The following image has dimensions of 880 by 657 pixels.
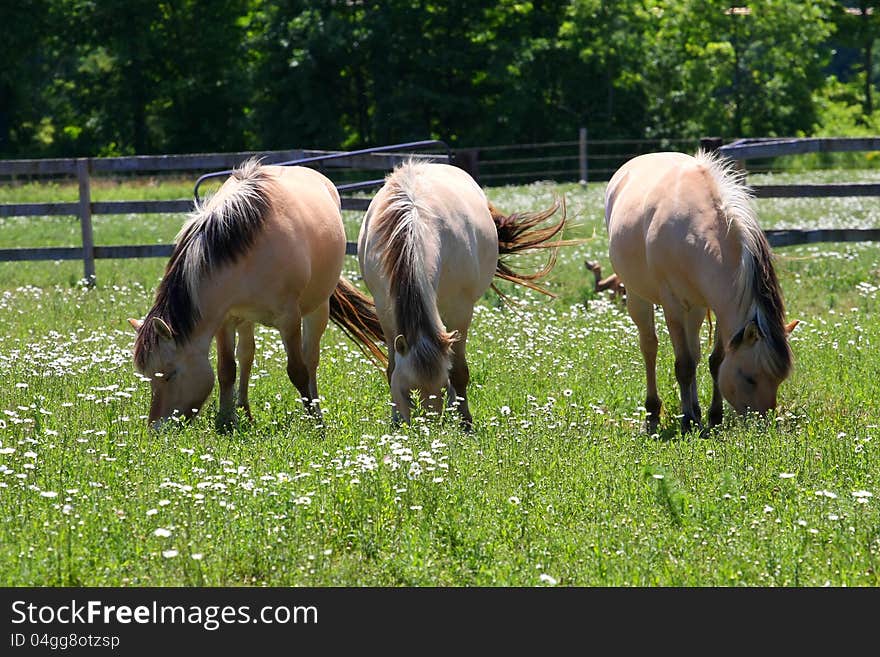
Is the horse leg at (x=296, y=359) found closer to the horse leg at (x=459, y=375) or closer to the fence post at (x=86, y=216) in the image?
the horse leg at (x=459, y=375)

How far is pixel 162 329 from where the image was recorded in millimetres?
6387

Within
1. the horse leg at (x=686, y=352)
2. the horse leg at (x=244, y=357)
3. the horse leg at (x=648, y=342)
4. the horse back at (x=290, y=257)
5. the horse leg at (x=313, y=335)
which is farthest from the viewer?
the horse leg at (x=313, y=335)

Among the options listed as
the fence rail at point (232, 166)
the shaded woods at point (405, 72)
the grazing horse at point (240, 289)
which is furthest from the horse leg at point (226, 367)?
the shaded woods at point (405, 72)

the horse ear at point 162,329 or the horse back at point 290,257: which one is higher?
the horse back at point 290,257

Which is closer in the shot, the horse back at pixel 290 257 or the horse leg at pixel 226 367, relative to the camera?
the horse back at pixel 290 257

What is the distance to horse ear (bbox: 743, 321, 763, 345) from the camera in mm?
6285

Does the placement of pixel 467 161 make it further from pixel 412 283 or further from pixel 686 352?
pixel 412 283

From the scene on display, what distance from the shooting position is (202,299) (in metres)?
6.58

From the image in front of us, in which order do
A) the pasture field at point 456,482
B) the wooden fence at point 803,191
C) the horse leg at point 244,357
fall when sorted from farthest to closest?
the wooden fence at point 803,191 → the horse leg at point 244,357 → the pasture field at point 456,482

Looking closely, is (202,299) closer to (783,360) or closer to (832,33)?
(783,360)

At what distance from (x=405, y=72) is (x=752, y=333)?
34.6 m

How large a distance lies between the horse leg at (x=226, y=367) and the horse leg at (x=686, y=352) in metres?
2.67

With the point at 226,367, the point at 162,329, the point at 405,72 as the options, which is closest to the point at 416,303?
the point at 162,329

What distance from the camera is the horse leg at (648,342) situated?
7.35 meters
